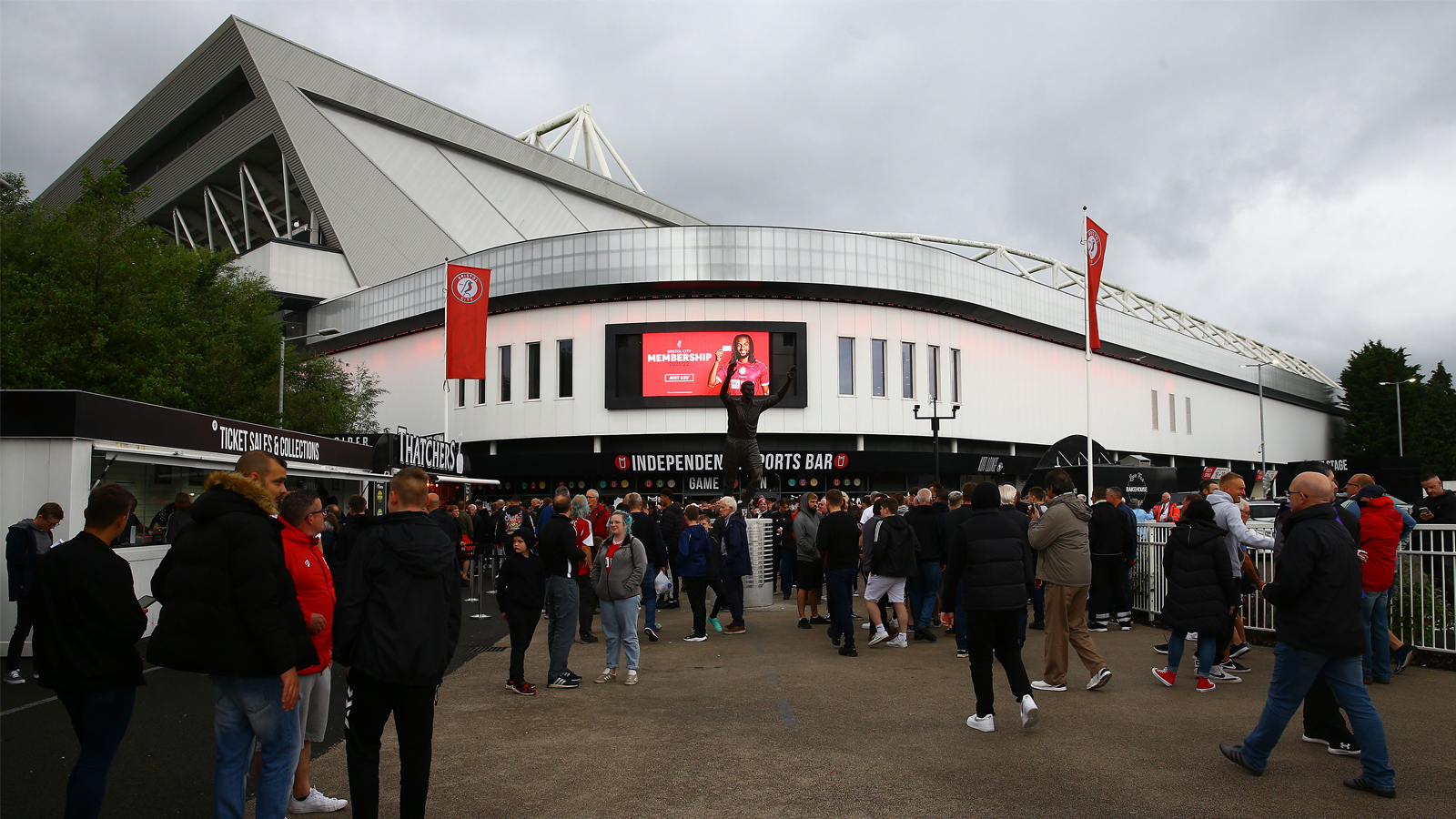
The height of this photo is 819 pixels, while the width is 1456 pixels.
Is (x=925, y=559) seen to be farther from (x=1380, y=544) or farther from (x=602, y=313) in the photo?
(x=602, y=313)

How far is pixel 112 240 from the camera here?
21016 millimetres

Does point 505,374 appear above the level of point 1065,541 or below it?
above

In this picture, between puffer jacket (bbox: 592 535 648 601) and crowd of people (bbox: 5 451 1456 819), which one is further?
puffer jacket (bbox: 592 535 648 601)

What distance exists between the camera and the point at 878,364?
39906mm

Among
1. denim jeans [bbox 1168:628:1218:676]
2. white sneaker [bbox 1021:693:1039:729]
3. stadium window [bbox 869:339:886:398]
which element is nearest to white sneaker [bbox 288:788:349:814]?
white sneaker [bbox 1021:693:1039:729]

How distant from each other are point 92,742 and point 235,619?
1.06m

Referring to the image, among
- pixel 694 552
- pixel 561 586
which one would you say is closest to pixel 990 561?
pixel 561 586

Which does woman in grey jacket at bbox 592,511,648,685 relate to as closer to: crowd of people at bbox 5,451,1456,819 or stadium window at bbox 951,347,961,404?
crowd of people at bbox 5,451,1456,819

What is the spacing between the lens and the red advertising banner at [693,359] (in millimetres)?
37906

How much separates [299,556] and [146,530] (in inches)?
435

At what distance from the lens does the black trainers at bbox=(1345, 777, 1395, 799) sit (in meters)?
5.18

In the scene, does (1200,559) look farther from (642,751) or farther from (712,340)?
(712,340)

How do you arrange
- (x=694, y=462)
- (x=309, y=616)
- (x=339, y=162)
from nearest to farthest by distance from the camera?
(x=309, y=616), (x=694, y=462), (x=339, y=162)

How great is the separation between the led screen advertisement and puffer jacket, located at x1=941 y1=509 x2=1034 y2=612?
99.4ft
